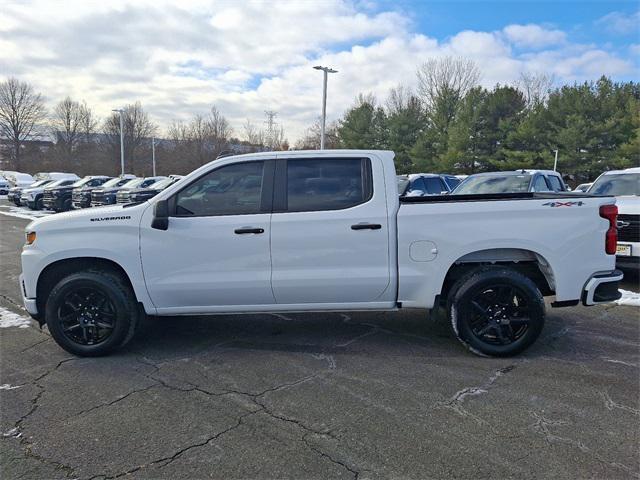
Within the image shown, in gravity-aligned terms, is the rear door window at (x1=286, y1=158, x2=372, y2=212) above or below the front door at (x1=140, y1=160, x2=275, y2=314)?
above

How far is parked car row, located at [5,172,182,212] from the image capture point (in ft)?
60.8

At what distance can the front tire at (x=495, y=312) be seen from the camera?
13.2 ft

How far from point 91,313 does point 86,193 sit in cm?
1767

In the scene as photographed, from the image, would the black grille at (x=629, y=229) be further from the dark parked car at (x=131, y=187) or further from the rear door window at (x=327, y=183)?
the dark parked car at (x=131, y=187)

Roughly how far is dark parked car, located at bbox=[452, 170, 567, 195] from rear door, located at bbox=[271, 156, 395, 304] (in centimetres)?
639

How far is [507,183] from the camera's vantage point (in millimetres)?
9945

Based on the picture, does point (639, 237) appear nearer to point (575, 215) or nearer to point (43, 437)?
point (575, 215)

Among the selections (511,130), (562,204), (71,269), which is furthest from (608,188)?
(511,130)

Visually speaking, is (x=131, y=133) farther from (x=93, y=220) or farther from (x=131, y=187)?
(x=93, y=220)

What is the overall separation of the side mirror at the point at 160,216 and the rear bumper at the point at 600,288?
12.7 ft

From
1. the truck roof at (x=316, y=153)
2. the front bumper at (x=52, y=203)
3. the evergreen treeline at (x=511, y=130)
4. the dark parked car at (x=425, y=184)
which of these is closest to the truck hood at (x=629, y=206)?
the truck roof at (x=316, y=153)

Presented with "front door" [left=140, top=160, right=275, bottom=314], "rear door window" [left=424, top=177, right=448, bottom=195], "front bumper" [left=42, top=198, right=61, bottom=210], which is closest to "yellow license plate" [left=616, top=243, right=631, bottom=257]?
"front door" [left=140, top=160, right=275, bottom=314]

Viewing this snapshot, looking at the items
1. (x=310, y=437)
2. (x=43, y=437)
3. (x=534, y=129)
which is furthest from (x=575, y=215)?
(x=534, y=129)

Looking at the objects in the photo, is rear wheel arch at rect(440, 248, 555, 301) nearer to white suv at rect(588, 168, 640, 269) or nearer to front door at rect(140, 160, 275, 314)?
front door at rect(140, 160, 275, 314)
